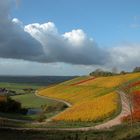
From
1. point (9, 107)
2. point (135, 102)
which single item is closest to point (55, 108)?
point (9, 107)

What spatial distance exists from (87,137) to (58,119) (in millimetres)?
28859

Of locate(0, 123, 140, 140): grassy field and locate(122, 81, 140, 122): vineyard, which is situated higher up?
locate(122, 81, 140, 122): vineyard

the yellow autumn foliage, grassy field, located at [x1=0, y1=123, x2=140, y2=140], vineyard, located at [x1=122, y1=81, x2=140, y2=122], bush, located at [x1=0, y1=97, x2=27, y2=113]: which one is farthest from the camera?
bush, located at [x1=0, y1=97, x2=27, y2=113]

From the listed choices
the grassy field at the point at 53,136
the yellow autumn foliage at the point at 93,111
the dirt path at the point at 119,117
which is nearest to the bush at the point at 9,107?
the yellow autumn foliage at the point at 93,111

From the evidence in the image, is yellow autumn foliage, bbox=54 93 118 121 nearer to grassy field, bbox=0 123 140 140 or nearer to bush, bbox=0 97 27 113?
bush, bbox=0 97 27 113

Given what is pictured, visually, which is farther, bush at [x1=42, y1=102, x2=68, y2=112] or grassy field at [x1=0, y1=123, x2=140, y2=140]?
bush at [x1=42, y1=102, x2=68, y2=112]

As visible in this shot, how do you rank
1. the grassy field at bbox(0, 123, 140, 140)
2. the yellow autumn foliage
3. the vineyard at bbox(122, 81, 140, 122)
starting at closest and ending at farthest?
1. the grassy field at bbox(0, 123, 140, 140)
2. the vineyard at bbox(122, 81, 140, 122)
3. the yellow autumn foliage

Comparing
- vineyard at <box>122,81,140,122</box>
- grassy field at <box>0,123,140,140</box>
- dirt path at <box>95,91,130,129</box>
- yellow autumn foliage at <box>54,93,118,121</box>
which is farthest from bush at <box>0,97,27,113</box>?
grassy field at <box>0,123,140,140</box>

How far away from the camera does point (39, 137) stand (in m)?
34.4

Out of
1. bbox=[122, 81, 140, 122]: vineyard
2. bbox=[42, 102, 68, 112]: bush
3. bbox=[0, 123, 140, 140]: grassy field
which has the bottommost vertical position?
bbox=[42, 102, 68, 112]: bush

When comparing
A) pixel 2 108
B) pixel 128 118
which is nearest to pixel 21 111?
pixel 2 108

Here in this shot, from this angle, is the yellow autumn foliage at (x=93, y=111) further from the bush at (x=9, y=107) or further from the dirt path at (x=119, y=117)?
the bush at (x=9, y=107)

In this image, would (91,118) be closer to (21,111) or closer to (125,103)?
(125,103)

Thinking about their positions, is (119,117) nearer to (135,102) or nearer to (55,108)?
(135,102)
